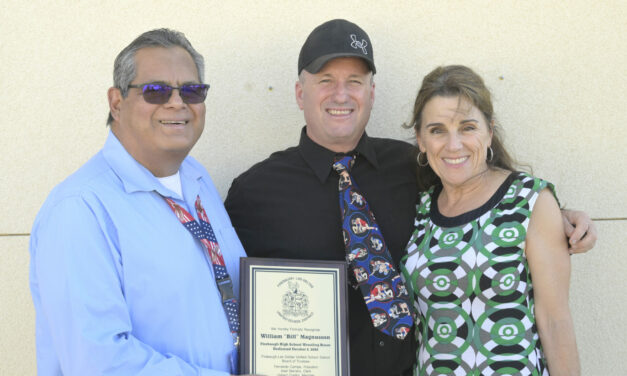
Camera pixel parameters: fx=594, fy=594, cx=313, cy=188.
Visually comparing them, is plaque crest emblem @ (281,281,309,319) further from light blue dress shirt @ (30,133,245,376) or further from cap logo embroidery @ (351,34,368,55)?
cap logo embroidery @ (351,34,368,55)

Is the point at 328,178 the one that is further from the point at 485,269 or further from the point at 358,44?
the point at 485,269

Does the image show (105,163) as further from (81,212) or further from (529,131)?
(529,131)

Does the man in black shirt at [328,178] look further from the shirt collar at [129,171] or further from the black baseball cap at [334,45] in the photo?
the shirt collar at [129,171]

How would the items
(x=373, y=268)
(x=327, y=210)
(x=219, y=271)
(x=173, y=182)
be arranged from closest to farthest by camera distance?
(x=219, y=271) < (x=173, y=182) < (x=373, y=268) < (x=327, y=210)

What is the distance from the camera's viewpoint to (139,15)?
3.78m

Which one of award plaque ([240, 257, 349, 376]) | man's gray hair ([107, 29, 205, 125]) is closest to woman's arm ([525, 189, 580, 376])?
award plaque ([240, 257, 349, 376])

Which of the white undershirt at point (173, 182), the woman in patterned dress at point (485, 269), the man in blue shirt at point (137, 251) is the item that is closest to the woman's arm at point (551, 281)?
the woman in patterned dress at point (485, 269)

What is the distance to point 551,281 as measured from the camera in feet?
8.63

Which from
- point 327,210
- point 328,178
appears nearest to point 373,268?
point 327,210

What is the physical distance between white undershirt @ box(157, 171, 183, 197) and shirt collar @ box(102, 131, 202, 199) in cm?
11

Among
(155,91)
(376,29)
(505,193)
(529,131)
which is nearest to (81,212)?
(155,91)

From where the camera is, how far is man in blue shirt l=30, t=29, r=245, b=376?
84.8 inches

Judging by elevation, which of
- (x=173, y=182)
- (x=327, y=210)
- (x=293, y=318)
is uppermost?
(x=173, y=182)

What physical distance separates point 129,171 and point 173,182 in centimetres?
26
